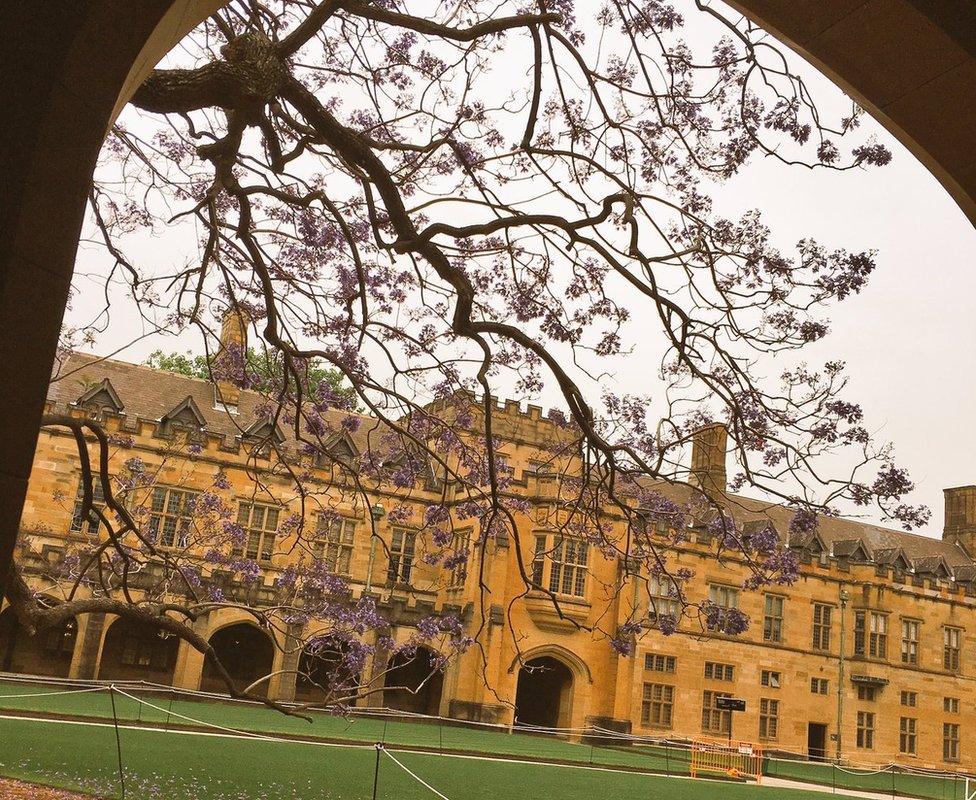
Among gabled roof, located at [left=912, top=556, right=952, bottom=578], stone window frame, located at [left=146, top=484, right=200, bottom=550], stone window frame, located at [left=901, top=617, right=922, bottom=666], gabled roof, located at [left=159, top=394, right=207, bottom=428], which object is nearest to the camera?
stone window frame, located at [left=146, top=484, right=200, bottom=550]

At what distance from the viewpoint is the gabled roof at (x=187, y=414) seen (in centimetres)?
2750

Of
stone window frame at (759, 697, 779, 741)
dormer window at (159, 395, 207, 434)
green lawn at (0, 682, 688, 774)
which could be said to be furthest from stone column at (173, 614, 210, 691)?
stone window frame at (759, 697, 779, 741)

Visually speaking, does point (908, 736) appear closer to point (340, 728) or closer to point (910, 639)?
point (910, 639)

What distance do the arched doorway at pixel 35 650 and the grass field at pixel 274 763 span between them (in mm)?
3096

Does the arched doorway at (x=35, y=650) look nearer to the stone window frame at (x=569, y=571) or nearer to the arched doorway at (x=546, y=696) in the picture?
the arched doorway at (x=546, y=696)

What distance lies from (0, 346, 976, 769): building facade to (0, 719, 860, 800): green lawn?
6.19 metres

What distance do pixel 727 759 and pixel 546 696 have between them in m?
6.90

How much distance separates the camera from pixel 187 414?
27.9 m

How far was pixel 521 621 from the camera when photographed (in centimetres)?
2855

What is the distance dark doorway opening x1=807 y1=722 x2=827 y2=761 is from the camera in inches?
1289

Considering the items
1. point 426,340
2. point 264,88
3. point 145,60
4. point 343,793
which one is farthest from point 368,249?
point 343,793

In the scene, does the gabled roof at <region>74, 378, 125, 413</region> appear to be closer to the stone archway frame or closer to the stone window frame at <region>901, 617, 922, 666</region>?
the stone archway frame

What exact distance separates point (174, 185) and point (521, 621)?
76.7ft

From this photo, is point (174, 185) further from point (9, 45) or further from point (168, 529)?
point (168, 529)
